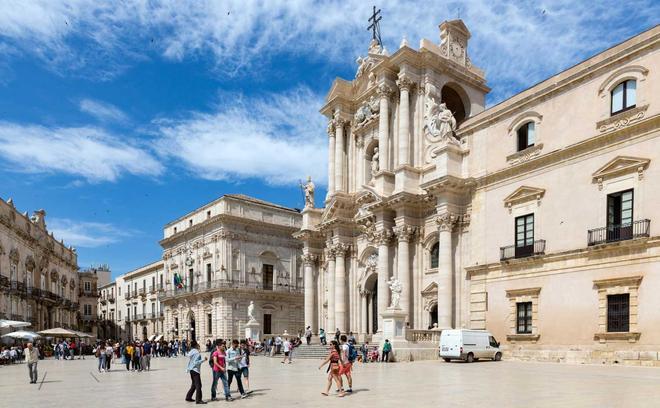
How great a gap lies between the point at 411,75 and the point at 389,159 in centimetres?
496

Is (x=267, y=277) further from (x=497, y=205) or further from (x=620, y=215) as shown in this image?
(x=620, y=215)

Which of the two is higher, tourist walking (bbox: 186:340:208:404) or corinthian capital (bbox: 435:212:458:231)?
corinthian capital (bbox: 435:212:458:231)

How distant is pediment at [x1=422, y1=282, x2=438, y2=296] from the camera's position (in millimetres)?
29370

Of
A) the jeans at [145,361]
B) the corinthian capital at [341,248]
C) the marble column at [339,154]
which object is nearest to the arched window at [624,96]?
the corinthian capital at [341,248]

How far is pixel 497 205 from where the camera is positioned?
2606 centimetres

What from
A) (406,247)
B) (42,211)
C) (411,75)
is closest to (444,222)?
(406,247)

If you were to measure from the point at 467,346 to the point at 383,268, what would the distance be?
9.68 m

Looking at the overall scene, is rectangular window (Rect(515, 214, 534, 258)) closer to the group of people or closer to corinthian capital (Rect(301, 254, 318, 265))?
the group of people

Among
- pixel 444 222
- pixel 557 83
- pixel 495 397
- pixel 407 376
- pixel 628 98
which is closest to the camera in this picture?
pixel 495 397

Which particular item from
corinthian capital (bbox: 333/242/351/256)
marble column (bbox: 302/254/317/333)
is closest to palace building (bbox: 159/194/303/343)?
marble column (bbox: 302/254/317/333)

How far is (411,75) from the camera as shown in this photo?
1261 inches

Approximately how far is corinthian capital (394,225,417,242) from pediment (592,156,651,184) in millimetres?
10787

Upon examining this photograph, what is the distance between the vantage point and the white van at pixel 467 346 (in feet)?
73.2

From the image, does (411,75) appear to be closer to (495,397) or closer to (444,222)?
(444,222)
